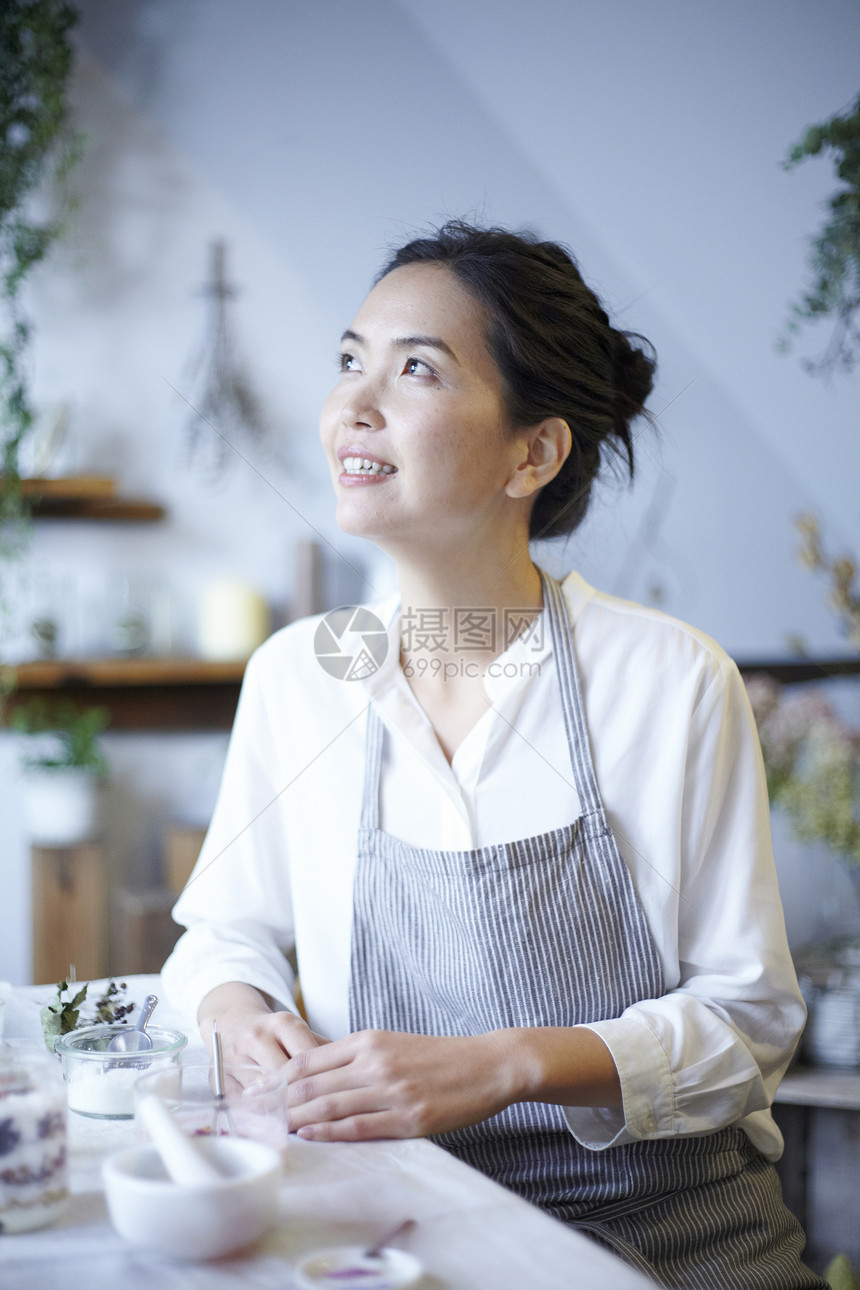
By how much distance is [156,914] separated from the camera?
221 centimetres

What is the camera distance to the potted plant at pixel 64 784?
2205 millimetres

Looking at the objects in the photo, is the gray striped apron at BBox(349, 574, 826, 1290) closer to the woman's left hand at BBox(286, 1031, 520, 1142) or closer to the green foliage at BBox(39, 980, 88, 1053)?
the woman's left hand at BBox(286, 1031, 520, 1142)

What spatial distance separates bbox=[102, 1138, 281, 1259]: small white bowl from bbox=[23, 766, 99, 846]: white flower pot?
174cm

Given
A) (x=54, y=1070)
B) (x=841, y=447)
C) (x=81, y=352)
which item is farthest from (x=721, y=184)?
(x=54, y=1070)

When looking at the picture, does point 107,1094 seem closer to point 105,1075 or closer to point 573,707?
point 105,1075

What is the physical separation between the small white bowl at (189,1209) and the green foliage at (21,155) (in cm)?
183

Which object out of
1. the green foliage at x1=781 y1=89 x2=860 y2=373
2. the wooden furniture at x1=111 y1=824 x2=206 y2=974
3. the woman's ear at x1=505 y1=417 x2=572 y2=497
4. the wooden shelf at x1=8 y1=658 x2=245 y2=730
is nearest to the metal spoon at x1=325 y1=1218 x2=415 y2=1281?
the woman's ear at x1=505 y1=417 x2=572 y2=497

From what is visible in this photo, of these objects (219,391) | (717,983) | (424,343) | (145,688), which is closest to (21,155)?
(219,391)

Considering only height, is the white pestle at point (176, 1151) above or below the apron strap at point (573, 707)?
below

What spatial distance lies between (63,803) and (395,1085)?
1.65 m

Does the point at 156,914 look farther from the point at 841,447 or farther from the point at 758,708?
the point at 841,447

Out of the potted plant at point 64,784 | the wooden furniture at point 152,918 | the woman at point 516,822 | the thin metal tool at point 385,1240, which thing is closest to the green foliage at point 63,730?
the potted plant at point 64,784

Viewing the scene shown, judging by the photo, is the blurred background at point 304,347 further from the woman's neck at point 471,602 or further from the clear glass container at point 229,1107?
the clear glass container at point 229,1107

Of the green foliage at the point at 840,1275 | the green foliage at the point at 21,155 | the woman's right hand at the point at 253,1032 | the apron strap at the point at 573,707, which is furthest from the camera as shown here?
the green foliage at the point at 21,155
